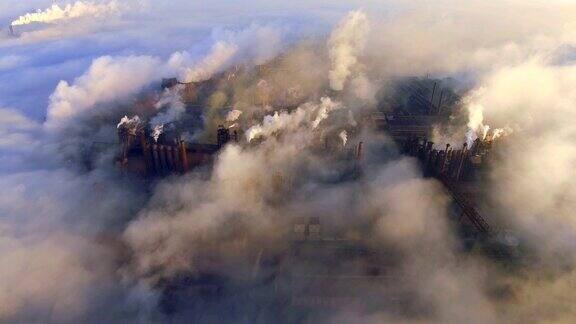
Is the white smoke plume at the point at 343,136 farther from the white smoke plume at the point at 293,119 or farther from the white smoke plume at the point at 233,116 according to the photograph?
the white smoke plume at the point at 233,116

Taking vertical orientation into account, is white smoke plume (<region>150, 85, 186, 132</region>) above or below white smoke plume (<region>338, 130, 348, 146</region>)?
above

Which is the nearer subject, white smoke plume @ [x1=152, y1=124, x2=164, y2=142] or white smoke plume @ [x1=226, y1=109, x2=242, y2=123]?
white smoke plume @ [x1=152, y1=124, x2=164, y2=142]

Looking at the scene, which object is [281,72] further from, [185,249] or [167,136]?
[185,249]

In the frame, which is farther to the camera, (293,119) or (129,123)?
(293,119)

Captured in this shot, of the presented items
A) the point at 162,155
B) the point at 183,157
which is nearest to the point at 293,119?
→ the point at 183,157

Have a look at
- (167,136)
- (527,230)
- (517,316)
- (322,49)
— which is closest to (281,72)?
(322,49)

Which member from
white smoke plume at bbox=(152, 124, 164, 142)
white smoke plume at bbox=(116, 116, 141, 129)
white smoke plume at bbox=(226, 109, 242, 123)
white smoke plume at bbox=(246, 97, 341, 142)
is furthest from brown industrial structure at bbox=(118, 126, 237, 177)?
white smoke plume at bbox=(226, 109, 242, 123)

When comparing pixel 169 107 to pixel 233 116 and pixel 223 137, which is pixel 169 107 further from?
pixel 223 137

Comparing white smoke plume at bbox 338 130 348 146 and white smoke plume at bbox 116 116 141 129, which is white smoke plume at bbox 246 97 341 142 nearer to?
white smoke plume at bbox 338 130 348 146

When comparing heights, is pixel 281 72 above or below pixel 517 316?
above

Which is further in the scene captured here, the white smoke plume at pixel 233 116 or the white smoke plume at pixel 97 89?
the white smoke plume at pixel 97 89

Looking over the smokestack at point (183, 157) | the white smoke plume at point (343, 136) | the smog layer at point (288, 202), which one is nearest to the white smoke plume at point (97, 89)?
the smog layer at point (288, 202)
